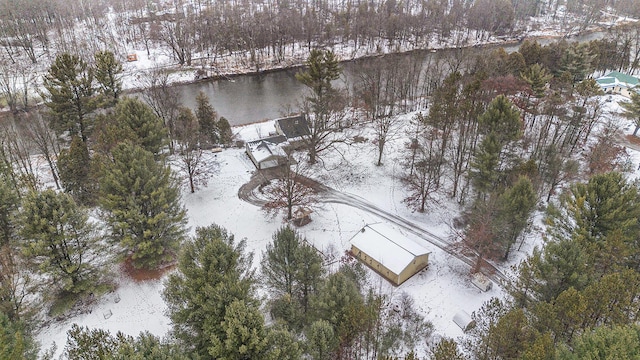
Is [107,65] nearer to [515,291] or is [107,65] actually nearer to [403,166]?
[403,166]

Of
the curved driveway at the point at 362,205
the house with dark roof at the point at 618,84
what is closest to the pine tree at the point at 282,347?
the curved driveway at the point at 362,205

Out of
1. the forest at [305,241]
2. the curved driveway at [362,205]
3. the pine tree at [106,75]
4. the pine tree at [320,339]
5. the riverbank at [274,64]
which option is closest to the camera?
the pine tree at [320,339]

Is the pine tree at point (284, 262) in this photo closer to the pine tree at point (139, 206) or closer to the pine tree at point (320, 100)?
the pine tree at point (139, 206)

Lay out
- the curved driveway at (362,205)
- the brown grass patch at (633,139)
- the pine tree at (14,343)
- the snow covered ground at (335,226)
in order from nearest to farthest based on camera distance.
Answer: the pine tree at (14,343)
the snow covered ground at (335,226)
the curved driveway at (362,205)
the brown grass patch at (633,139)

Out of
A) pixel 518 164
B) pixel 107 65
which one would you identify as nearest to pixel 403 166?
pixel 518 164

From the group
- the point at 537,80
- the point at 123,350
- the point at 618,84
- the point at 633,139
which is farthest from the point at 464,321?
the point at 618,84
